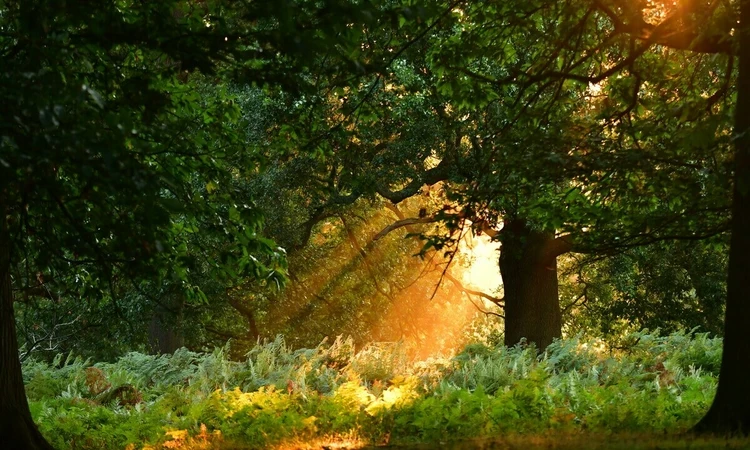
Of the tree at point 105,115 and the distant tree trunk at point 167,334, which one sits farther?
the distant tree trunk at point 167,334

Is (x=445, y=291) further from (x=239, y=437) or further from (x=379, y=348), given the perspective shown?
(x=239, y=437)

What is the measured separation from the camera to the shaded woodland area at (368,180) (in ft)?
21.1

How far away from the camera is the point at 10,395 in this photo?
926 centimetres

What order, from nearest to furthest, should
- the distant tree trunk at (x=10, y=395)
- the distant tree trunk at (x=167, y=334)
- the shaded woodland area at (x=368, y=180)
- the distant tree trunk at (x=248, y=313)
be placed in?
1. the shaded woodland area at (x=368, y=180)
2. the distant tree trunk at (x=10, y=395)
3. the distant tree trunk at (x=167, y=334)
4. the distant tree trunk at (x=248, y=313)

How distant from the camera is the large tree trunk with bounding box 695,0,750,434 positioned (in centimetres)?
863

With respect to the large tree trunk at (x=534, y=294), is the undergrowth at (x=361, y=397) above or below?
below

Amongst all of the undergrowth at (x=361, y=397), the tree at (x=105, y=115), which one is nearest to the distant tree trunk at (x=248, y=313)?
the undergrowth at (x=361, y=397)

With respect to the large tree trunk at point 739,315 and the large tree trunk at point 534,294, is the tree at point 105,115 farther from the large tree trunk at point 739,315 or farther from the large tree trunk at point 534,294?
the large tree trunk at point 534,294

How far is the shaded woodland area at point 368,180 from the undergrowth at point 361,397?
1.7 inches

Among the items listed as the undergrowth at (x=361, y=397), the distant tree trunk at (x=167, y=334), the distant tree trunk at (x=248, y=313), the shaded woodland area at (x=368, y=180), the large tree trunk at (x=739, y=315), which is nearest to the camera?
the shaded woodland area at (x=368, y=180)

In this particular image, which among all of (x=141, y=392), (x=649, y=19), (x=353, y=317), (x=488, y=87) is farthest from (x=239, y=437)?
(x=353, y=317)

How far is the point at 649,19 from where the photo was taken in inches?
517

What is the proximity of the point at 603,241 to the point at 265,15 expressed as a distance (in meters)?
6.55

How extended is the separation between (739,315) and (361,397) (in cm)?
436
